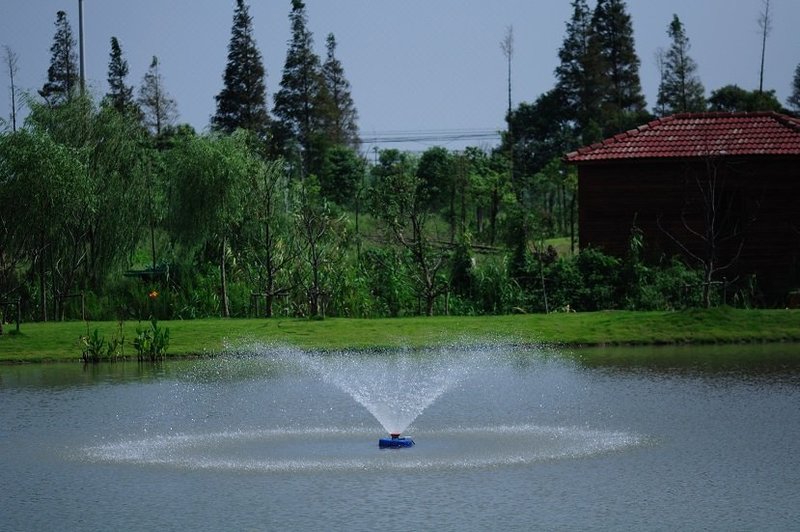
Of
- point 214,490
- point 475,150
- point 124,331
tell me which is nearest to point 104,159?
point 124,331

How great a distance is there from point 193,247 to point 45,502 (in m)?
22.0

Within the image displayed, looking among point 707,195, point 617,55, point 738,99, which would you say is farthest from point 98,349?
point 617,55

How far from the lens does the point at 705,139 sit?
37.3 m

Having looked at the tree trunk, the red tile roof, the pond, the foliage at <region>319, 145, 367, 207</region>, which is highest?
the foliage at <region>319, 145, 367, 207</region>

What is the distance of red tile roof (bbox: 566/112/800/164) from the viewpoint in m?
36.7

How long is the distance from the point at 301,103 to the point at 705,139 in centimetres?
4682

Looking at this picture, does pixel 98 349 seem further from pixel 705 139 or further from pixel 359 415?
pixel 705 139

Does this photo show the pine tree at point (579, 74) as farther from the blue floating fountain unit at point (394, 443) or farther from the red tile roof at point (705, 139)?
the blue floating fountain unit at point (394, 443)

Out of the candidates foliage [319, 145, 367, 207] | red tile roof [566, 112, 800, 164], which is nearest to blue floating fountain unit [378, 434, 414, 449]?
red tile roof [566, 112, 800, 164]

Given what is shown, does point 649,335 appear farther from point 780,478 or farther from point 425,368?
point 780,478

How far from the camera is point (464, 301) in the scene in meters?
33.9

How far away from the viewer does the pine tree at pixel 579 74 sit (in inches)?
3438

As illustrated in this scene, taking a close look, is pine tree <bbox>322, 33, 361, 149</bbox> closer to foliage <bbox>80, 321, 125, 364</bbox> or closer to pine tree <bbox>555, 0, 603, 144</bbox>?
pine tree <bbox>555, 0, 603, 144</bbox>

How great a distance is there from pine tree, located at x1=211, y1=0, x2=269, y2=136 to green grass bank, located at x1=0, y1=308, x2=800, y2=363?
48.4 metres
